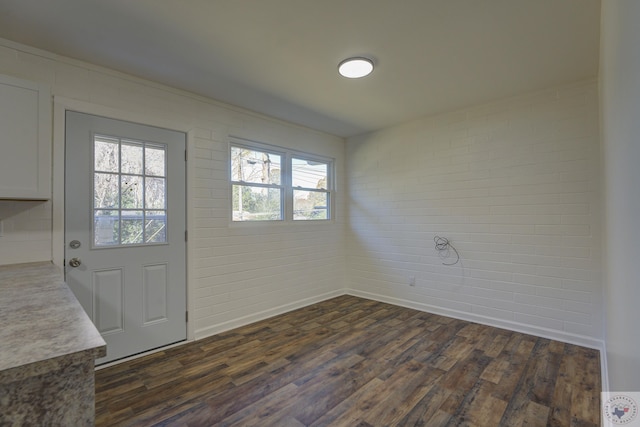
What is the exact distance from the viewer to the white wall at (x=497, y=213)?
2.97 metres

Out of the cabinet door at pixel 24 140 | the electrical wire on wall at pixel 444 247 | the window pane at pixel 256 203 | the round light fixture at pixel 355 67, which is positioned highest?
the round light fixture at pixel 355 67

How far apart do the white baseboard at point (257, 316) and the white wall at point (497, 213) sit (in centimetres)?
76

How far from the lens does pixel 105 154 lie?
2629 millimetres

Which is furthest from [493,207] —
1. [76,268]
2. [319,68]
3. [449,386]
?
[76,268]

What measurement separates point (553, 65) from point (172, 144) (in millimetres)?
3607

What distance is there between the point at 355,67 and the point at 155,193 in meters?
2.20

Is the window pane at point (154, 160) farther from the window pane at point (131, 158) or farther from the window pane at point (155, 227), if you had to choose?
the window pane at point (155, 227)

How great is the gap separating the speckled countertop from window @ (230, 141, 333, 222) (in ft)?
7.03

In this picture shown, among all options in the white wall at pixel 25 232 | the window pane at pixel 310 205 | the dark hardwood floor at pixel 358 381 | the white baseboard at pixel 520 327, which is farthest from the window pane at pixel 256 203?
the white baseboard at pixel 520 327

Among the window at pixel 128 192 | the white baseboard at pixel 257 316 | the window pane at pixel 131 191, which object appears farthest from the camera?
the white baseboard at pixel 257 316

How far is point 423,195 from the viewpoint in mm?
4074

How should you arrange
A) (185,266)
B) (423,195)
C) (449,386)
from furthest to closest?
1. (423,195)
2. (185,266)
3. (449,386)

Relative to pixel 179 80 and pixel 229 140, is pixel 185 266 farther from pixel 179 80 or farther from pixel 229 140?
pixel 179 80

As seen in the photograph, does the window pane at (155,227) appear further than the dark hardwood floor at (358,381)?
Yes
